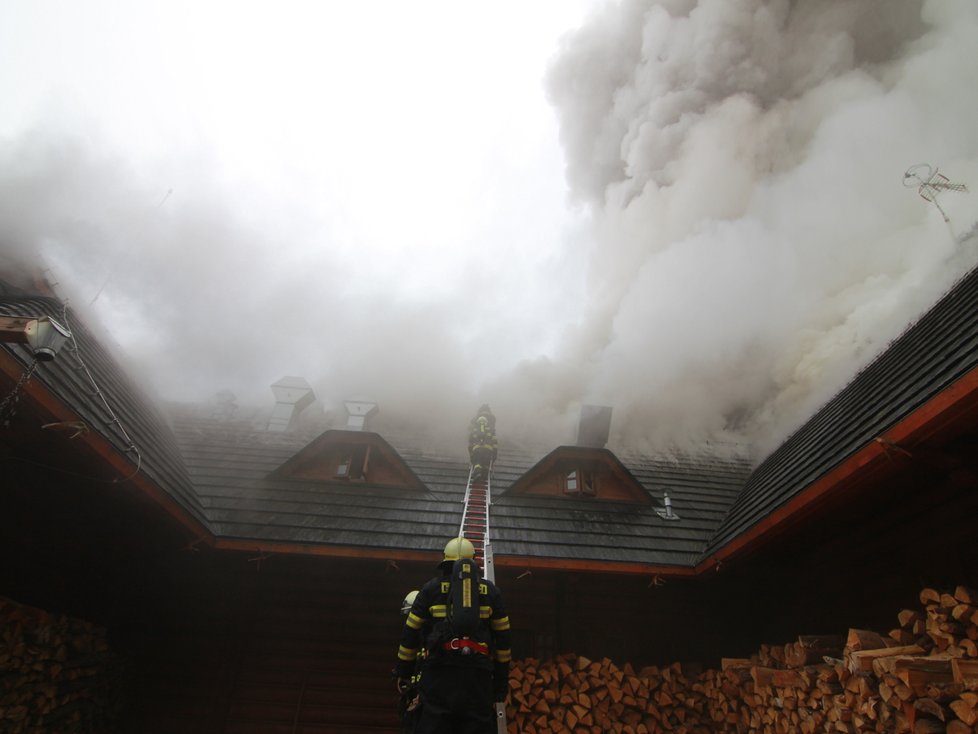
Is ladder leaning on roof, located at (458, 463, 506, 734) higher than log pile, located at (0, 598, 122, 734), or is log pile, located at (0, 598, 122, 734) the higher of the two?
ladder leaning on roof, located at (458, 463, 506, 734)

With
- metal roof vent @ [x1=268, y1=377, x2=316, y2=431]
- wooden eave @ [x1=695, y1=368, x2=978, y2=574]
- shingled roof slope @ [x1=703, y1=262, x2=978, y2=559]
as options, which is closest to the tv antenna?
shingled roof slope @ [x1=703, y1=262, x2=978, y2=559]

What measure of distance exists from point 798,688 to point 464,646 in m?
2.87

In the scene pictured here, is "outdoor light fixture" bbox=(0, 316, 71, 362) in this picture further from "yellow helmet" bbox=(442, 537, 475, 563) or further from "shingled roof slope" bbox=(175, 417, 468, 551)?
"yellow helmet" bbox=(442, 537, 475, 563)

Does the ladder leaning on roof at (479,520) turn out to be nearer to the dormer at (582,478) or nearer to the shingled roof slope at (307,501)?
the shingled roof slope at (307,501)

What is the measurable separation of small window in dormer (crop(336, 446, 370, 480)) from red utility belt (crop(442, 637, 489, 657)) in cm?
458

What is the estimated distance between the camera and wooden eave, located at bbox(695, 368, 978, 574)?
307 cm

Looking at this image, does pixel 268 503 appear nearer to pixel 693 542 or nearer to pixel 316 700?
pixel 316 700

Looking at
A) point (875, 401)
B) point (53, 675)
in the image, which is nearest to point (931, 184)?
point (875, 401)

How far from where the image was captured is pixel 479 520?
6289mm

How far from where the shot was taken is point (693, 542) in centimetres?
605

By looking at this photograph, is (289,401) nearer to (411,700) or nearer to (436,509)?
(436,509)

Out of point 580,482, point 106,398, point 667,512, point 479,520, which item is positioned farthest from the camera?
point 580,482

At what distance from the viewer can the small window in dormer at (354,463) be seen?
7230mm

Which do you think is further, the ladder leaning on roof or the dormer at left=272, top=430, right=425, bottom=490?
the dormer at left=272, top=430, right=425, bottom=490
